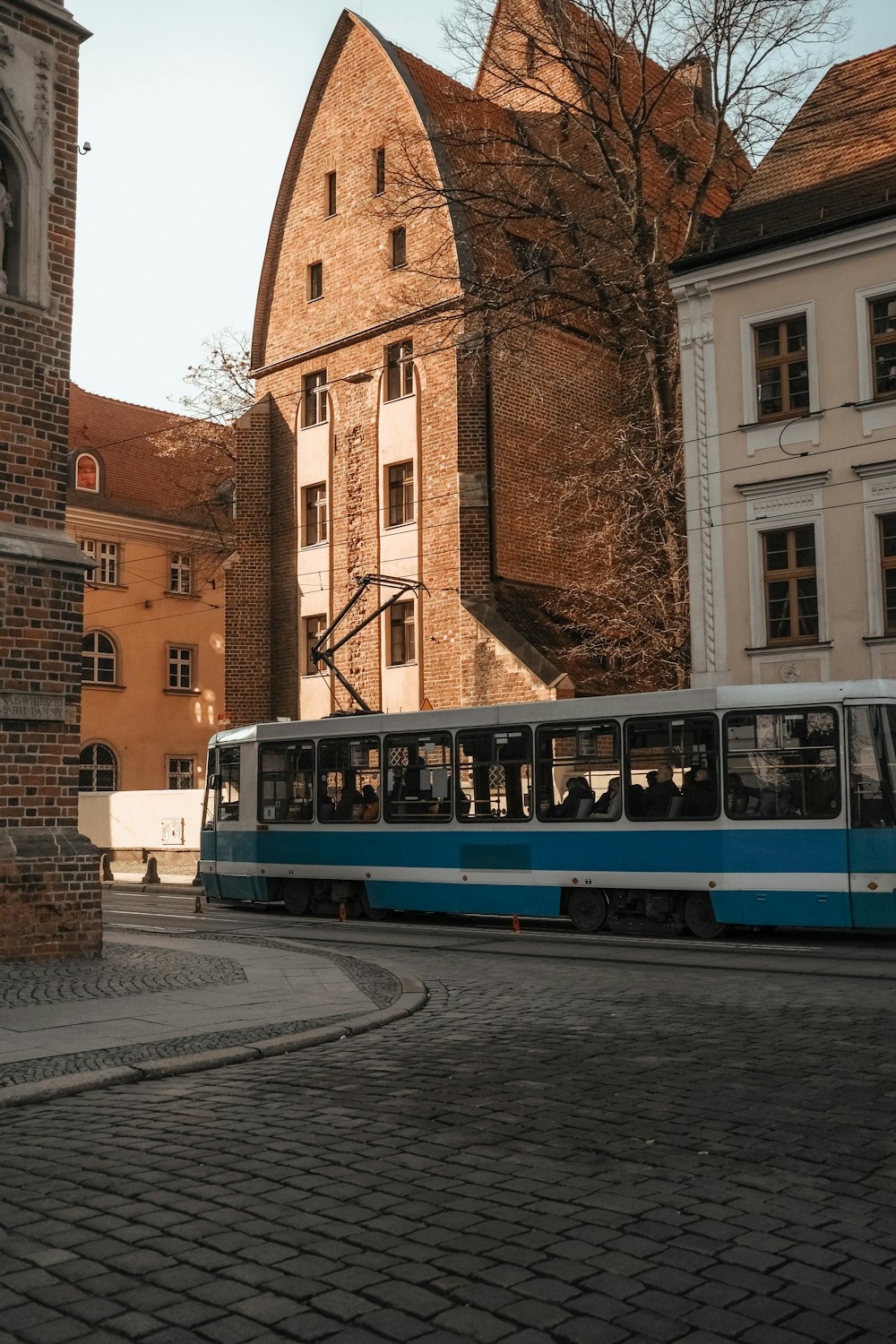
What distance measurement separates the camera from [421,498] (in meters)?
31.7

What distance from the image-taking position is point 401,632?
32406 mm

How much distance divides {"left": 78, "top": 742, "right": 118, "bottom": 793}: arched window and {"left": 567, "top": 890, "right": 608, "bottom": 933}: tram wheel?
1205 inches

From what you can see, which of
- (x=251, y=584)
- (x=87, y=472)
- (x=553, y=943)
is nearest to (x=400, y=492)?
(x=251, y=584)

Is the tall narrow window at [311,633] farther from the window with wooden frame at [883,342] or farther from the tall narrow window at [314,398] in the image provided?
the window with wooden frame at [883,342]

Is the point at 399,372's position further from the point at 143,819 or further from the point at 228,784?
the point at 143,819

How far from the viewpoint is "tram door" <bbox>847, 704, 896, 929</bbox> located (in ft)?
51.7

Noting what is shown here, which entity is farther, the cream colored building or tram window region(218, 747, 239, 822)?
tram window region(218, 747, 239, 822)

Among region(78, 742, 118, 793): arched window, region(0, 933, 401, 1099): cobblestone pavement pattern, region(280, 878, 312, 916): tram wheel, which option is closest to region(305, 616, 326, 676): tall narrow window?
region(280, 878, 312, 916): tram wheel

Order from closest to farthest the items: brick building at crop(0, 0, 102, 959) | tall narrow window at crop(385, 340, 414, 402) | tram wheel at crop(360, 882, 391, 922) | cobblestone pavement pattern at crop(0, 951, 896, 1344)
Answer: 1. cobblestone pavement pattern at crop(0, 951, 896, 1344)
2. brick building at crop(0, 0, 102, 959)
3. tram wheel at crop(360, 882, 391, 922)
4. tall narrow window at crop(385, 340, 414, 402)

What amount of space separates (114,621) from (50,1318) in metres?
45.1

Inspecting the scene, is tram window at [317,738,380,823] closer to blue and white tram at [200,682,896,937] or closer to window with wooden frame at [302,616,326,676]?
blue and white tram at [200,682,896,937]

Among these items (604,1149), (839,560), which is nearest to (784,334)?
(839,560)

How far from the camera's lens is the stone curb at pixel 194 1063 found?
296 inches

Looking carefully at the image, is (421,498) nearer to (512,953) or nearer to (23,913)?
(512,953)
